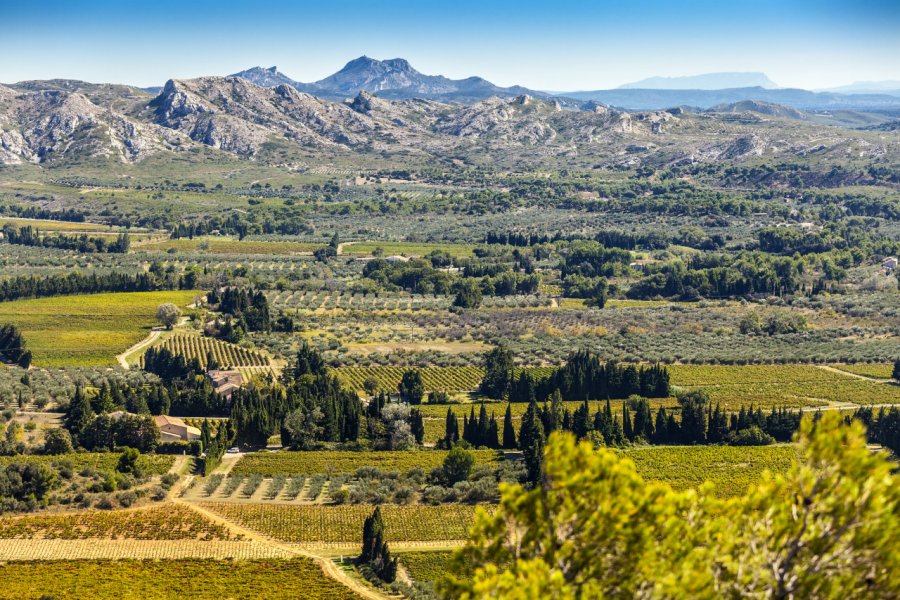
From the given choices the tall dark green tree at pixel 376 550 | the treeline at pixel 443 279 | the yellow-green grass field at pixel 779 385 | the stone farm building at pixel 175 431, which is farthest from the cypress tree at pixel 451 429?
the treeline at pixel 443 279

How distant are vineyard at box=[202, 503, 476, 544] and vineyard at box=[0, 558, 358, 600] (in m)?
4.07

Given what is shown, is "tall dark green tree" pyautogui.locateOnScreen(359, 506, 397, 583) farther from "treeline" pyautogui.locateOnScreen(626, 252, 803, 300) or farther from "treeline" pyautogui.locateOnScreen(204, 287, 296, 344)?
"treeline" pyautogui.locateOnScreen(626, 252, 803, 300)

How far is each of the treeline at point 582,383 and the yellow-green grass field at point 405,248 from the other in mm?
83864

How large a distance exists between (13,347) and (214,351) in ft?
69.0

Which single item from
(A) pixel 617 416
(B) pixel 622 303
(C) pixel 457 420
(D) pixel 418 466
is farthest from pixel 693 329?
(D) pixel 418 466

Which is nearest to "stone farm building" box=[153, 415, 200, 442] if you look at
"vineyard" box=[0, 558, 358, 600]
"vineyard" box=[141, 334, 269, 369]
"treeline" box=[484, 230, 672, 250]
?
"vineyard" box=[141, 334, 269, 369]

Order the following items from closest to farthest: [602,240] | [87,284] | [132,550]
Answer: [132,550]
[87,284]
[602,240]

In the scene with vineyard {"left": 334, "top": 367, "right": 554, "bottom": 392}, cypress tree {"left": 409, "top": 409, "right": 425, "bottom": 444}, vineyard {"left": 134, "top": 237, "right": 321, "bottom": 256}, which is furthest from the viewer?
vineyard {"left": 134, "top": 237, "right": 321, "bottom": 256}

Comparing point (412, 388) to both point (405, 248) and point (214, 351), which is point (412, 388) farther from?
point (405, 248)

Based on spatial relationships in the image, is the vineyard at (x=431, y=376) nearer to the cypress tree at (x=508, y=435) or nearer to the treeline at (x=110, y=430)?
the cypress tree at (x=508, y=435)

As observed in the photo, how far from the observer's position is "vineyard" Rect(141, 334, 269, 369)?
105000mm

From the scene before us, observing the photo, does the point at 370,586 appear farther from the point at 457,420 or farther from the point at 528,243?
the point at 528,243

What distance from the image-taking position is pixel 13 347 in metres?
106

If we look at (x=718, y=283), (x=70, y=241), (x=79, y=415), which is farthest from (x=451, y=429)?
(x=70, y=241)
